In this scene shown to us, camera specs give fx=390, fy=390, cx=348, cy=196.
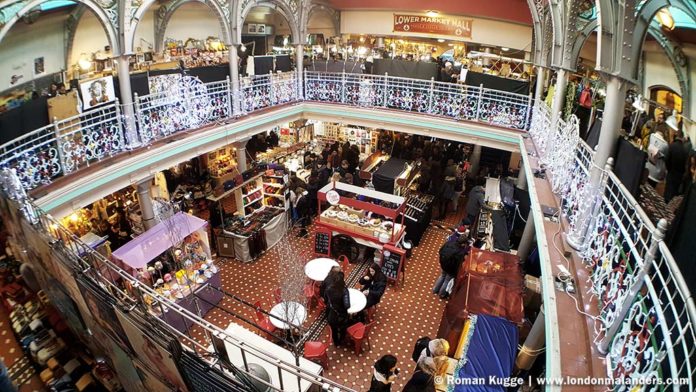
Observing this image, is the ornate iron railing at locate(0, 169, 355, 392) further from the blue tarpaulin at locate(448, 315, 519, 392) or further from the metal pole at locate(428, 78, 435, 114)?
the metal pole at locate(428, 78, 435, 114)

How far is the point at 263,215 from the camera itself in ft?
40.8

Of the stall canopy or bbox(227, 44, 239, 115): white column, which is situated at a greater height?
bbox(227, 44, 239, 115): white column

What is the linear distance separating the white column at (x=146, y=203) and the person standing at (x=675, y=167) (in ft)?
34.1

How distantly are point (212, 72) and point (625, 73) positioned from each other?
12.2 meters

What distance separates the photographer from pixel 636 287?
3076 mm

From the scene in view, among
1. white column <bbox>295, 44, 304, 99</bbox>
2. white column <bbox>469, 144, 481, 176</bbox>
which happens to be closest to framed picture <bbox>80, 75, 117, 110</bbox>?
white column <bbox>295, 44, 304, 99</bbox>

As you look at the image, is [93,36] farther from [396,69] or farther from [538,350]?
[538,350]

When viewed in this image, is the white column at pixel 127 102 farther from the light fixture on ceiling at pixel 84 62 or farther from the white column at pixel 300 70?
the light fixture on ceiling at pixel 84 62

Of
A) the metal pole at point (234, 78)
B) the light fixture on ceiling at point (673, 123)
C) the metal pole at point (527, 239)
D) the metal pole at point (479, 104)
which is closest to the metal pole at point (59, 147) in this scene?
the metal pole at point (234, 78)

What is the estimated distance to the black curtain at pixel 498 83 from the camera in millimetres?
11469

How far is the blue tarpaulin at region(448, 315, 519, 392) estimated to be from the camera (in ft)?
17.4

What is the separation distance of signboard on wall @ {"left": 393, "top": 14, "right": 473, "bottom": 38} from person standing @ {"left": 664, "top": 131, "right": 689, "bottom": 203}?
12.8 m

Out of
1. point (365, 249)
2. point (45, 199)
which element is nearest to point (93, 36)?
point (45, 199)

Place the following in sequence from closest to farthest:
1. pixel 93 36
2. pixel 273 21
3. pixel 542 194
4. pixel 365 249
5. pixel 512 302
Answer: pixel 512 302, pixel 542 194, pixel 365 249, pixel 93 36, pixel 273 21
